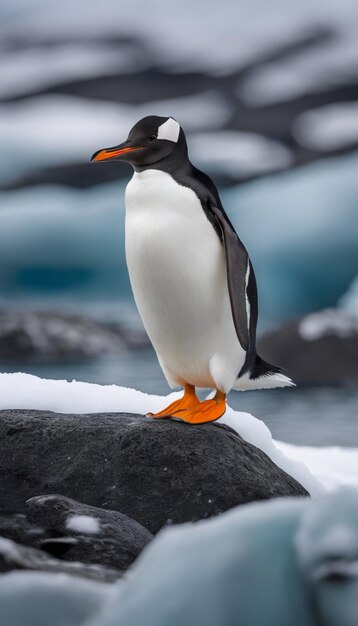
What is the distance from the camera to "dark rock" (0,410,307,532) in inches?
124

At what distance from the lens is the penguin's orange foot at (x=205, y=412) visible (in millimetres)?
3449

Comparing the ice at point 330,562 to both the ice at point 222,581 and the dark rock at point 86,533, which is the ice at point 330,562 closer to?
the ice at point 222,581

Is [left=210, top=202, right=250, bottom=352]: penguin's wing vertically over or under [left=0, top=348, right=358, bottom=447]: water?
under

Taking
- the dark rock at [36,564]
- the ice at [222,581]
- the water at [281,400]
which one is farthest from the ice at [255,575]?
the water at [281,400]

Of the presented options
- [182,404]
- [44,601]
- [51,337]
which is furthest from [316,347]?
[44,601]

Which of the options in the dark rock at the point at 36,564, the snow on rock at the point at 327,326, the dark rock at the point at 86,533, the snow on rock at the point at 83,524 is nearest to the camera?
the dark rock at the point at 36,564

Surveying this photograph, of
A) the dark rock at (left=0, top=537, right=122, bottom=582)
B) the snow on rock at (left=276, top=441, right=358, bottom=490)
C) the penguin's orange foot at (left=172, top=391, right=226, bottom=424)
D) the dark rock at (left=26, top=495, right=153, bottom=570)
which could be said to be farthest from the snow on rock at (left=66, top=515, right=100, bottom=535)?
the snow on rock at (left=276, top=441, right=358, bottom=490)

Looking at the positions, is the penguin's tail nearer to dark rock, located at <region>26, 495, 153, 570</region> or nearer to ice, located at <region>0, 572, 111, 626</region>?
dark rock, located at <region>26, 495, 153, 570</region>

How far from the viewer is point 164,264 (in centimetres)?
337

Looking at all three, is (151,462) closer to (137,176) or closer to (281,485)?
(281,485)

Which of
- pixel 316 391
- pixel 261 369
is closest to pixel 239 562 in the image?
pixel 261 369

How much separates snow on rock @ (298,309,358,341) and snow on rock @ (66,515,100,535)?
9.57 meters

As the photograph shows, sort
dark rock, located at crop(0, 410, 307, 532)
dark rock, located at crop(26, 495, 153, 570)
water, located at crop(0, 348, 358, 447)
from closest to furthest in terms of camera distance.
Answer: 1. dark rock, located at crop(26, 495, 153, 570)
2. dark rock, located at crop(0, 410, 307, 532)
3. water, located at crop(0, 348, 358, 447)

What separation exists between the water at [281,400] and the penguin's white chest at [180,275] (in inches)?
196
